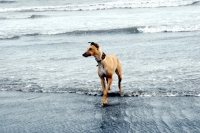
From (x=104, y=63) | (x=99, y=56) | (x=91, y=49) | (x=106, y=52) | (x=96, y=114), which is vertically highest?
(x=91, y=49)

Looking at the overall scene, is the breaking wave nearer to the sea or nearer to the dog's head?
the sea

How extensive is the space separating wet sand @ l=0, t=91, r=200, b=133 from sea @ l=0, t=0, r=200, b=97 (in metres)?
0.59

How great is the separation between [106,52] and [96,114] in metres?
7.33

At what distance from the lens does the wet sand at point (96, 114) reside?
22.3 feet

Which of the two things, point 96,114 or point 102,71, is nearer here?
point 96,114

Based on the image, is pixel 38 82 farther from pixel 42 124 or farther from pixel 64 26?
pixel 64 26

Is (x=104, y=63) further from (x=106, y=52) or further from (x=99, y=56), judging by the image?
(x=106, y=52)

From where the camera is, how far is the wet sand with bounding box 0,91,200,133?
6.80m

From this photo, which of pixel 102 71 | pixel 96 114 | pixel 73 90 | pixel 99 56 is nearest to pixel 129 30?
pixel 73 90

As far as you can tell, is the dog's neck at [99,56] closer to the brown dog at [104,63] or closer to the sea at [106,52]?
the brown dog at [104,63]

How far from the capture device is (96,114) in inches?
300

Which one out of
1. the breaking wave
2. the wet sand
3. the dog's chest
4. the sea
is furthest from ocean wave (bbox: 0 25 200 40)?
the dog's chest

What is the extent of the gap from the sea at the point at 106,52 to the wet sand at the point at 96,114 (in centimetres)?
59

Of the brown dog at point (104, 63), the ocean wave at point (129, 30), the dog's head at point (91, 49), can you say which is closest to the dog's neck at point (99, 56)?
the brown dog at point (104, 63)
